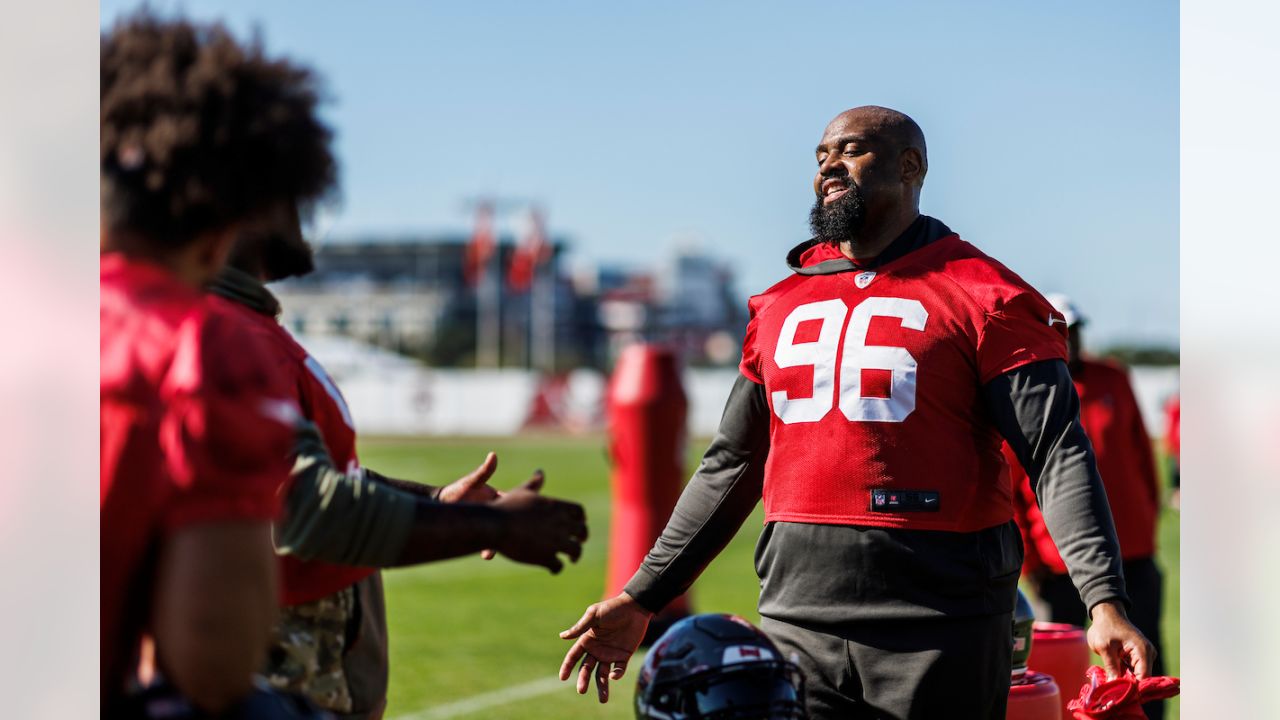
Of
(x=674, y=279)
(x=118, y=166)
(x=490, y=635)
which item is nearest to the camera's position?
(x=118, y=166)

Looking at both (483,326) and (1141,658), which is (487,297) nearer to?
(483,326)

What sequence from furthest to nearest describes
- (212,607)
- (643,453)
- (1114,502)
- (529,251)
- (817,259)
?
(529,251)
(643,453)
(1114,502)
(817,259)
(212,607)

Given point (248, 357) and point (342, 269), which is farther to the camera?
point (342, 269)

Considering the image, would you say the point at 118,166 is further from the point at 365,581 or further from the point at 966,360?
the point at 966,360

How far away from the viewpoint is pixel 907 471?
9.80 feet

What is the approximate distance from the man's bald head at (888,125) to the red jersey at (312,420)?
1.48 meters

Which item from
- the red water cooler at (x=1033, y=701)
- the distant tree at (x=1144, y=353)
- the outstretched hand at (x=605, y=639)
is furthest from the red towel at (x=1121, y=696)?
the distant tree at (x=1144, y=353)

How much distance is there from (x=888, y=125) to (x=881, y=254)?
327mm

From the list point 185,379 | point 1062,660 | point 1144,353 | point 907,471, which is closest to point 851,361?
point 907,471

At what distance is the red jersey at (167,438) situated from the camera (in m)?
1.72

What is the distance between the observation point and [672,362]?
9.37 m

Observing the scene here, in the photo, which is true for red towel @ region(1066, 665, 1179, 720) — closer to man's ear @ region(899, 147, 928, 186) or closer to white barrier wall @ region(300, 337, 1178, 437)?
man's ear @ region(899, 147, 928, 186)
